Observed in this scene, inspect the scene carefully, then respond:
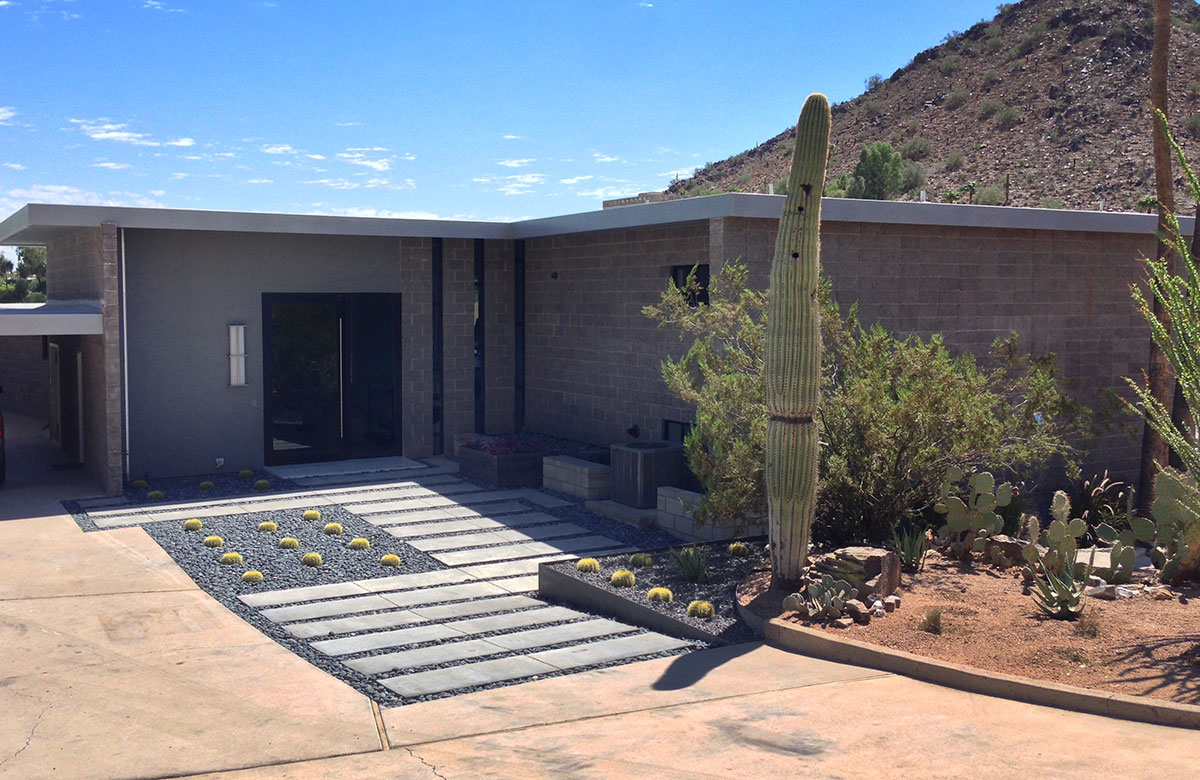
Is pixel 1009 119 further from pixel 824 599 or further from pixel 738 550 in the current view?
pixel 824 599

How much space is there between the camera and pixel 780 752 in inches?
222

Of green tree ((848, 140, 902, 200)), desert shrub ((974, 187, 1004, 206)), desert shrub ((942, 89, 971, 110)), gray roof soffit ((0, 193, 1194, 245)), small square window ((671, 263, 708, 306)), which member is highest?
desert shrub ((942, 89, 971, 110))

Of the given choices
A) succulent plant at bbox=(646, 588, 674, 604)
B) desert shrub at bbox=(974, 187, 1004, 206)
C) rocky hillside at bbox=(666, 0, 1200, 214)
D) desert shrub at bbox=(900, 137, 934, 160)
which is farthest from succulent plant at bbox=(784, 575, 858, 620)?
desert shrub at bbox=(900, 137, 934, 160)

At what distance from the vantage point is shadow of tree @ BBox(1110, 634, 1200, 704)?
6.34 meters

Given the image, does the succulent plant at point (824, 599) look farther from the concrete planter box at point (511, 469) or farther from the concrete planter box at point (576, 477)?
the concrete planter box at point (511, 469)

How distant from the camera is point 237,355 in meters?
15.4

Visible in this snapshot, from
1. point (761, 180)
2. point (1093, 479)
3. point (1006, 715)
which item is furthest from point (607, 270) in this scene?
point (761, 180)

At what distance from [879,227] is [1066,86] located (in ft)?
108

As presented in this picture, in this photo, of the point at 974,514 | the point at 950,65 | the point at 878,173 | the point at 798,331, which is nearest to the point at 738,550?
the point at 974,514

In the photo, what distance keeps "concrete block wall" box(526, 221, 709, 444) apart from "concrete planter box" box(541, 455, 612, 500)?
A: 1156mm

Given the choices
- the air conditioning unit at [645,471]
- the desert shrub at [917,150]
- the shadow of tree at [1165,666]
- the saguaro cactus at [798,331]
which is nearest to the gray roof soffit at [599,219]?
the air conditioning unit at [645,471]

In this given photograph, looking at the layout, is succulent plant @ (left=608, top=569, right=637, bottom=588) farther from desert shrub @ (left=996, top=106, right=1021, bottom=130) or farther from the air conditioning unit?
desert shrub @ (left=996, top=106, right=1021, bottom=130)

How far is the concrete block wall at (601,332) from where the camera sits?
14.3 metres

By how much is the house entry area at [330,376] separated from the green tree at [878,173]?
809 inches
